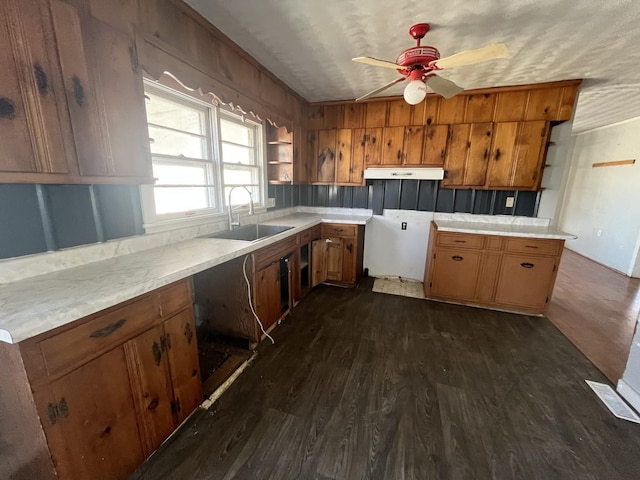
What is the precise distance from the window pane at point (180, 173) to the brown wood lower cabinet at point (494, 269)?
2.56 m

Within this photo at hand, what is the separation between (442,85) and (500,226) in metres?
1.95

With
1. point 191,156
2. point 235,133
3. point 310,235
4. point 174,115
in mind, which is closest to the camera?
point 174,115

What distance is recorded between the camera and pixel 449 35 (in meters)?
1.95

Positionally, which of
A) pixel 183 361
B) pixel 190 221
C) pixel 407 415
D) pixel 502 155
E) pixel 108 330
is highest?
pixel 502 155

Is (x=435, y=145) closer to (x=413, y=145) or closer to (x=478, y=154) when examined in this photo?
(x=413, y=145)

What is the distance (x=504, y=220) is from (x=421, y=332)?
191 cm

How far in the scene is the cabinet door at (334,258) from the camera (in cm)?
349

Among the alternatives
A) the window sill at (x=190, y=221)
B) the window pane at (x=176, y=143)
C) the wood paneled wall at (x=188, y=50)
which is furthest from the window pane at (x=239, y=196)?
the wood paneled wall at (x=188, y=50)

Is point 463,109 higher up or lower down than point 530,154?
higher up

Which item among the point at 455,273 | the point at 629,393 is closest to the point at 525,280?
the point at 455,273

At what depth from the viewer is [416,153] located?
3.36 meters

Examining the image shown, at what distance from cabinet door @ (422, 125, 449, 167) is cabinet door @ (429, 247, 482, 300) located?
111 centimetres

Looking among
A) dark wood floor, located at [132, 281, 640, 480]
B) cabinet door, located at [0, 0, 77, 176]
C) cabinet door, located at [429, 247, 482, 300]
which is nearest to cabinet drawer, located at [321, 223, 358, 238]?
cabinet door, located at [429, 247, 482, 300]

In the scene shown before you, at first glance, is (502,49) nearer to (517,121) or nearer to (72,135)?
(517,121)
